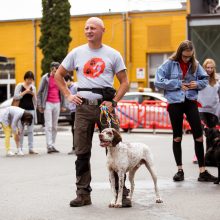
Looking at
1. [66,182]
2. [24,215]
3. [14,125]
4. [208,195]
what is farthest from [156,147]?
[24,215]

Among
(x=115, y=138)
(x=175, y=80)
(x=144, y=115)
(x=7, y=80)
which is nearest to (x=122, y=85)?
(x=115, y=138)

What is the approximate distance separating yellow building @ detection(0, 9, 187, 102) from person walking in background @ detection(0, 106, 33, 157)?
23.6 metres

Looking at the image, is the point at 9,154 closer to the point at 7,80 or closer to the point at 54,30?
the point at 54,30

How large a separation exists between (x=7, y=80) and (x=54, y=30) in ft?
19.2

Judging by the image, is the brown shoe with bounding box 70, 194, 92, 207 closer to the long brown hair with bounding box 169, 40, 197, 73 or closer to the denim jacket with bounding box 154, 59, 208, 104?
the denim jacket with bounding box 154, 59, 208, 104

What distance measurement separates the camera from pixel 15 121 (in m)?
15.4

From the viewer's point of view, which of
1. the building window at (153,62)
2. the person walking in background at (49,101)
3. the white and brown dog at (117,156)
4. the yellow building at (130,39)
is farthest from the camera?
the building window at (153,62)

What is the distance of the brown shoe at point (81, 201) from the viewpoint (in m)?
8.14

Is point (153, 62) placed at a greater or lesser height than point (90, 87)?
greater

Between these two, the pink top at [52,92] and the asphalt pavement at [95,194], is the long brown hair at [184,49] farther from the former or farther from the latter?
the pink top at [52,92]

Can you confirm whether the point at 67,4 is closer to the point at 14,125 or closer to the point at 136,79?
the point at 136,79

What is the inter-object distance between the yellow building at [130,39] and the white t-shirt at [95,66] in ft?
101

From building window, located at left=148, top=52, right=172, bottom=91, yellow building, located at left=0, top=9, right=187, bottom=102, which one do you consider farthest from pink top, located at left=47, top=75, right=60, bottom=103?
building window, located at left=148, top=52, right=172, bottom=91

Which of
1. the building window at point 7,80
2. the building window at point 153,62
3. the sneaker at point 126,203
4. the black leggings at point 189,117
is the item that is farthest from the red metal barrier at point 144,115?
the building window at point 7,80
